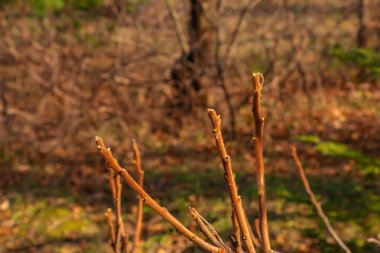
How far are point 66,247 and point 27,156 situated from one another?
2606 millimetres

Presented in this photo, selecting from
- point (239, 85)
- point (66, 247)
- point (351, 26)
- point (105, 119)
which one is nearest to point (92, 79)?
point (105, 119)

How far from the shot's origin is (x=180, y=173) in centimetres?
757

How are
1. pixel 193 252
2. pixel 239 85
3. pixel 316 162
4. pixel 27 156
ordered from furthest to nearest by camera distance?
pixel 239 85, pixel 27 156, pixel 316 162, pixel 193 252

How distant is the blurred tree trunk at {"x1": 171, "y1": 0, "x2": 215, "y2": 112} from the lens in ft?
27.6

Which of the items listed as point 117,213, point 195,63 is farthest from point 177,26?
point 117,213

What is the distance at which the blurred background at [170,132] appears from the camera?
6230 millimetres

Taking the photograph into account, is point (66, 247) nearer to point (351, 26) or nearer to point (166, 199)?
point (166, 199)

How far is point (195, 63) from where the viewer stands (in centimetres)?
858

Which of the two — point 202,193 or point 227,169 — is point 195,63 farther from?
point 227,169

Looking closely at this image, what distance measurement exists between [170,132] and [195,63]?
1186mm

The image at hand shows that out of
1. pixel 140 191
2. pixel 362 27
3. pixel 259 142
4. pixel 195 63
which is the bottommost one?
pixel 140 191

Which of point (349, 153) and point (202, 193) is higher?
point (202, 193)

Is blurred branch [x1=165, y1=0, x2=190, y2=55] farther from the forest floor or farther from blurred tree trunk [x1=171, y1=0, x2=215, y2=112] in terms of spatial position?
the forest floor

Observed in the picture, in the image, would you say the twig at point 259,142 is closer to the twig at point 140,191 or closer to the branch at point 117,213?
the twig at point 140,191
